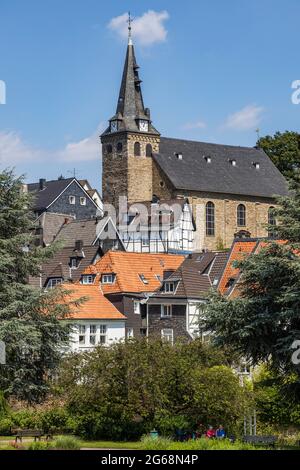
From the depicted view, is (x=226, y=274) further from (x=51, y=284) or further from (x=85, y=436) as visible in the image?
(x=85, y=436)

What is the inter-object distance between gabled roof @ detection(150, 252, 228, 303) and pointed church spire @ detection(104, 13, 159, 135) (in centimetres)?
4459

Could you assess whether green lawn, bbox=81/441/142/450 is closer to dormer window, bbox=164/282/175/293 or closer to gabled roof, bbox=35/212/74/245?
dormer window, bbox=164/282/175/293

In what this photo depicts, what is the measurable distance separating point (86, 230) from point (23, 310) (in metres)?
57.9

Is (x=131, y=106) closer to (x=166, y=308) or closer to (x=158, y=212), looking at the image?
(x=158, y=212)

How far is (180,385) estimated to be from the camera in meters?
41.7

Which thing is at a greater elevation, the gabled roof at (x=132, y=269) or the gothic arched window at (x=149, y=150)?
the gothic arched window at (x=149, y=150)

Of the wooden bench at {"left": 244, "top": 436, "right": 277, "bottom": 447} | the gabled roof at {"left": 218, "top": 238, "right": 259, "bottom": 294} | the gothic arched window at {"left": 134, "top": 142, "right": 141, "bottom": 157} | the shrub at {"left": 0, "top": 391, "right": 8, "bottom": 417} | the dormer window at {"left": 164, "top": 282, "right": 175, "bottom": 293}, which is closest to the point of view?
the wooden bench at {"left": 244, "top": 436, "right": 277, "bottom": 447}

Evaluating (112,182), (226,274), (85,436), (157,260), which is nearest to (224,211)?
(112,182)

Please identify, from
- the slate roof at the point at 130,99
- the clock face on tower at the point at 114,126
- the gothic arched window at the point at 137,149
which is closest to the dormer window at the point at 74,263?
the gothic arched window at the point at 137,149

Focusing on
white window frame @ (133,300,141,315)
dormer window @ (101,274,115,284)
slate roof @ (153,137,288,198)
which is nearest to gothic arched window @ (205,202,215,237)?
slate roof @ (153,137,288,198)

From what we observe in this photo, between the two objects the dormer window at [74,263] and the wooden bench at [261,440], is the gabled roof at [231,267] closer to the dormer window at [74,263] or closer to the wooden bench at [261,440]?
the dormer window at [74,263]

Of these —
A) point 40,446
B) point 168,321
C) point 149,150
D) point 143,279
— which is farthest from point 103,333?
point 149,150

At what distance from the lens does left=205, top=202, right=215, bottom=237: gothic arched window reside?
111812 mm

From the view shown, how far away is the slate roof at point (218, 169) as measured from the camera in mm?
112562
